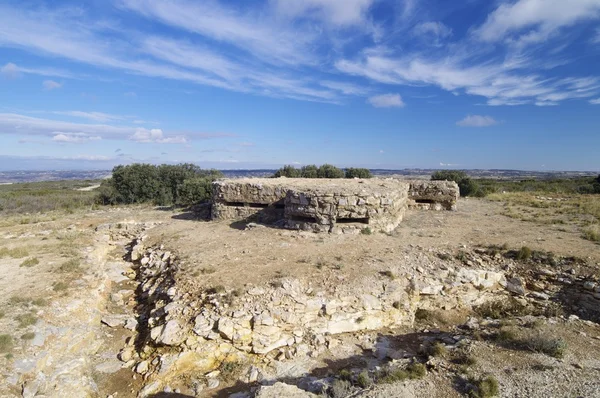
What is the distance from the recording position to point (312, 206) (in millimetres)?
10477

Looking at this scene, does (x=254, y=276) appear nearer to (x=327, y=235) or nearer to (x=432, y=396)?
(x=327, y=235)

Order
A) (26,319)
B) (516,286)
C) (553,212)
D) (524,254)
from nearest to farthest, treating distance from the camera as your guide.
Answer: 1. (26,319)
2. (516,286)
3. (524,254)
4. (553,212)

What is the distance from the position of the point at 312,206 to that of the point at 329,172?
57.9 feet

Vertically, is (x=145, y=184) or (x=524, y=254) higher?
(x=145, y=184)

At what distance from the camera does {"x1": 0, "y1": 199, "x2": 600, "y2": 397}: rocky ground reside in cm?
467

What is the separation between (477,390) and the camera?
4.01 meters

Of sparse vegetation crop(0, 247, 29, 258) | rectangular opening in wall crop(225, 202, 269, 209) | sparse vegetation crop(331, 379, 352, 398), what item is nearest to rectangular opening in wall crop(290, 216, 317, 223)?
rectangular opening in wall crop(225, 202, 269, 209)

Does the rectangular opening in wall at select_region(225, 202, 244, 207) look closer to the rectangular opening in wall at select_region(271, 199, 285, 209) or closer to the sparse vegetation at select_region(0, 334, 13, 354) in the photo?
the rectangular opening in wall at select_region(271, 199, 285, 209)

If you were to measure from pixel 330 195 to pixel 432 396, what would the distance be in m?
6.87

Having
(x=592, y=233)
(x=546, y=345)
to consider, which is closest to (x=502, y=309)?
(x=546, y=345)

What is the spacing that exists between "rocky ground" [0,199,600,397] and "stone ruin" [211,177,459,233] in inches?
29.8

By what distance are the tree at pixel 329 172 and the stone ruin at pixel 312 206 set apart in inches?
547

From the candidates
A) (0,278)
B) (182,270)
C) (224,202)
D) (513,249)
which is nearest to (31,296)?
(0,278)

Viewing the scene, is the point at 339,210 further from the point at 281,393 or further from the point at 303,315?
the point at 281,393
